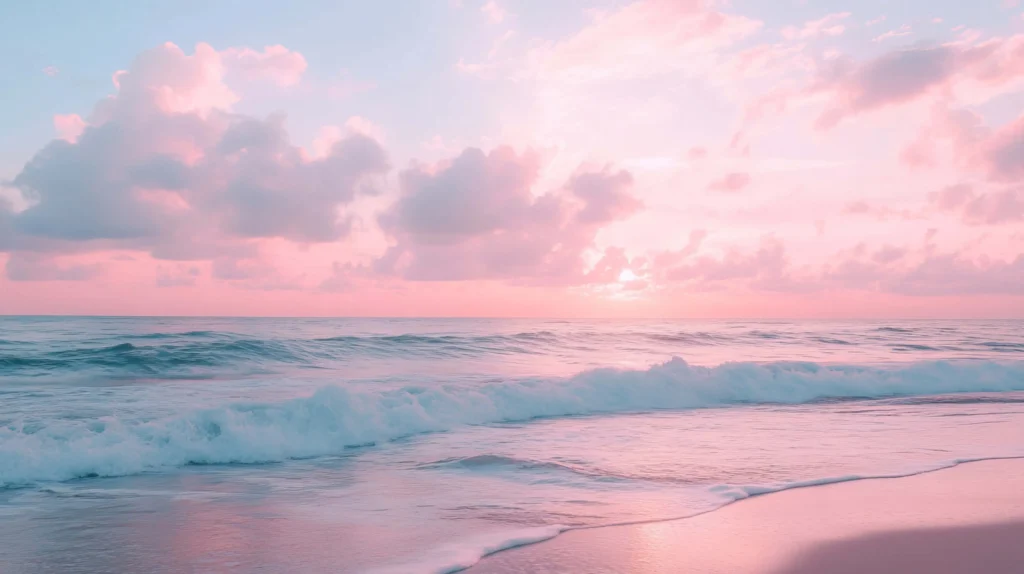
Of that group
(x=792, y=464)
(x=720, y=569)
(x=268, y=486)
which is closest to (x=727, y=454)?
(x=792, y=464)

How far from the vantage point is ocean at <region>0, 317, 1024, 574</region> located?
576cm

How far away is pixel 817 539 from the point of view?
5.66 m

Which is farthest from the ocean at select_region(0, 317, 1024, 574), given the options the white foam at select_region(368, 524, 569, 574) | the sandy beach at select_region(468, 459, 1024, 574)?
the sandy beach at select_region(468, 459, 1024, 574)

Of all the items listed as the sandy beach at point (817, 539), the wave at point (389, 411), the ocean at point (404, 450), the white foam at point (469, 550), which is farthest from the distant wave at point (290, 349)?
the sandy beach at point (817, 539)

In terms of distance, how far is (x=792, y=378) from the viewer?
19391mm

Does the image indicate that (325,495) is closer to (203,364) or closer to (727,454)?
(727,454)

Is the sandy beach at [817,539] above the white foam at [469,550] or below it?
above

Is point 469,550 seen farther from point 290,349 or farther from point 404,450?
point 290,349

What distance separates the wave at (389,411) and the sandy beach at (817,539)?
6159 mm

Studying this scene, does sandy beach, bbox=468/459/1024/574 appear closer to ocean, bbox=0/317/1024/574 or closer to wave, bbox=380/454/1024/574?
wave, bbox=380/454/1024/574

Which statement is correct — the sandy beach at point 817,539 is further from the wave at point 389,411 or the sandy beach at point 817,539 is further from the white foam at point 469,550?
the wave at point 389,411

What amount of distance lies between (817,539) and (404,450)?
635 cm

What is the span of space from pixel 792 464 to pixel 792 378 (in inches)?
456

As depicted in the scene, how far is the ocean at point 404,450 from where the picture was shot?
576 centimetres
